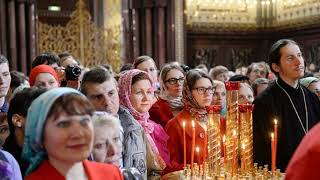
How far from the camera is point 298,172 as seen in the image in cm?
144

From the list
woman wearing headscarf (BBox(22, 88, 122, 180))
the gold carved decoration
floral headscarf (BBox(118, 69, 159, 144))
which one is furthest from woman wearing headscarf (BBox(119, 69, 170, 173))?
the gold carved decoration

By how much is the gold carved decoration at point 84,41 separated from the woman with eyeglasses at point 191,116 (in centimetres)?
892

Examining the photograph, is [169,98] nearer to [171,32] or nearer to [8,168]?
[8,168]

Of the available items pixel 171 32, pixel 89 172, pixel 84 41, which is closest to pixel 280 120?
pixel 89 172

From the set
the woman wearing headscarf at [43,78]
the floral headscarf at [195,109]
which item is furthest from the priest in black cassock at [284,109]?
the woman wearing headscarf at [43,78]

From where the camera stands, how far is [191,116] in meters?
4.07

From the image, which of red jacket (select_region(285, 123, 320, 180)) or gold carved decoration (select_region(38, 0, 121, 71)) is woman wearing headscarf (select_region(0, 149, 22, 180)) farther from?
gold carved decoration (select_region(38, 0, 121, 71))

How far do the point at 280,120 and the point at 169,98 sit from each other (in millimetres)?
1316

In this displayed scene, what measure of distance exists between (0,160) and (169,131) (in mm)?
1859

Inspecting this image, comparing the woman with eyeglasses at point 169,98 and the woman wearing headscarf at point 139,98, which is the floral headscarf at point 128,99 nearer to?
the woman wearing headscarf at point 139,98

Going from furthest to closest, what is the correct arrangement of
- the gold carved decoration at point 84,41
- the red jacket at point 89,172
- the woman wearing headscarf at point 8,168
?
the gold carved decoration at point 84,41
the woman wearing headscarf at point 8,168
the red jacket at point 89,172

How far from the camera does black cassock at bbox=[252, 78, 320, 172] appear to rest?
12.6 feet

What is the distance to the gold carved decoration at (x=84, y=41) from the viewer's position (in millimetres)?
12672

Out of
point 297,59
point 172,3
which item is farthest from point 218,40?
point 297,59
